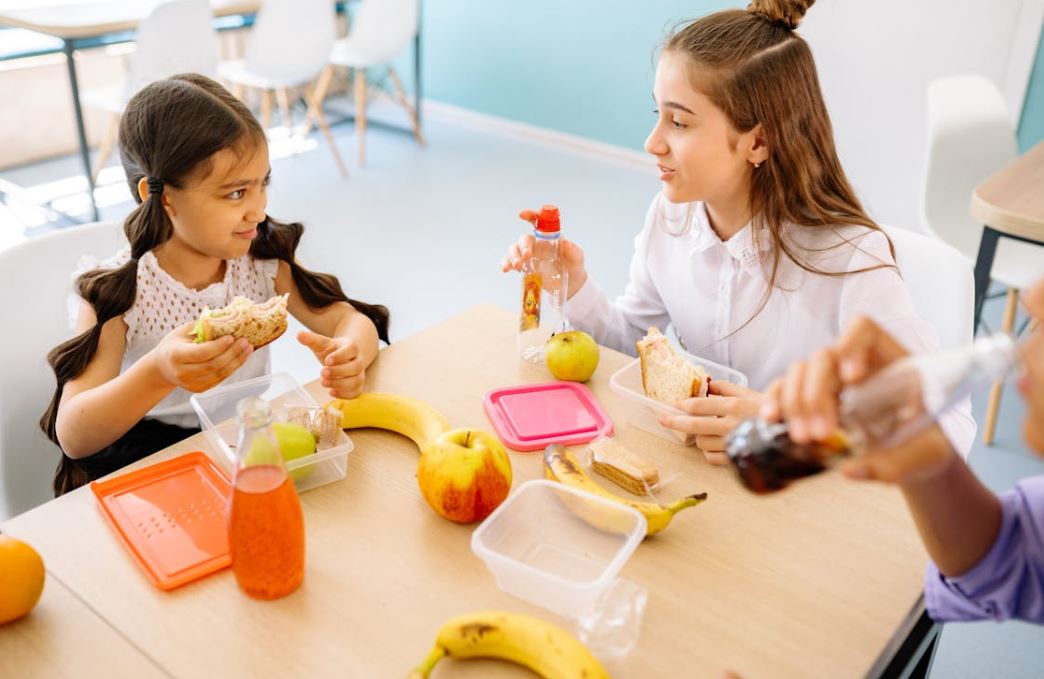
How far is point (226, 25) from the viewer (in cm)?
419

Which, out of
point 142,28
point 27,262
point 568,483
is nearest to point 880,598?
point 568,483

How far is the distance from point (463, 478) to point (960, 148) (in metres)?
2.19

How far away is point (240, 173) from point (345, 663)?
829 millimetres

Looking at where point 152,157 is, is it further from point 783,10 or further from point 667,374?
point 783,10

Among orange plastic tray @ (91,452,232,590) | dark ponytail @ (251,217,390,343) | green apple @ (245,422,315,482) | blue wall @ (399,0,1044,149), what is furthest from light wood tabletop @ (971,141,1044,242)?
blue wall @ (399,0,1044,149)

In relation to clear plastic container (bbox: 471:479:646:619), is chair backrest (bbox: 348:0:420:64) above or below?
below

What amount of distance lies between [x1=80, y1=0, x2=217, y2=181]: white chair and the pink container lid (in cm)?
257

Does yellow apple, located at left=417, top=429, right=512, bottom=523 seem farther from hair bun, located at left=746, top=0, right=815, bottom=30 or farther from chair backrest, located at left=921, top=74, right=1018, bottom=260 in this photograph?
chair backrest, located at left=921, top=74, right=1018, bottom=260

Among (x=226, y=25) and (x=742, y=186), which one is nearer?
(x=742, y=186)

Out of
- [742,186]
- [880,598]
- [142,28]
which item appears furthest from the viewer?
[142,28]

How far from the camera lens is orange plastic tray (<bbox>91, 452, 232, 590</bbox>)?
39.2 inches

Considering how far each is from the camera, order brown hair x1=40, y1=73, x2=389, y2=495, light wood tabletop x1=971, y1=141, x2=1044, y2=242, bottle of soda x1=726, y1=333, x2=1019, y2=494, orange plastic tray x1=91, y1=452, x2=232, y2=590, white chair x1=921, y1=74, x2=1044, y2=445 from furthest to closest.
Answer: white chair x1=921, y1=74, x2=1044, y2=445 → light wood tabletop x1=971, y1=141, x2=1044, y2=242 → brown hair x1=40, y1=73, x2=389, y2=495 → orange plastic tray x1=91, y1=452, x2=232, y2=590 → bottle of soda x1=726, y1=333, x2=1019, y2=494

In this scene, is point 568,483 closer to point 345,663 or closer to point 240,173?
point 345,663

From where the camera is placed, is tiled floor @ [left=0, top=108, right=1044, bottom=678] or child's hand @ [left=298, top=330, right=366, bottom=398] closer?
child's hand @ [left=298, top=330, right=366, bottom=398]
